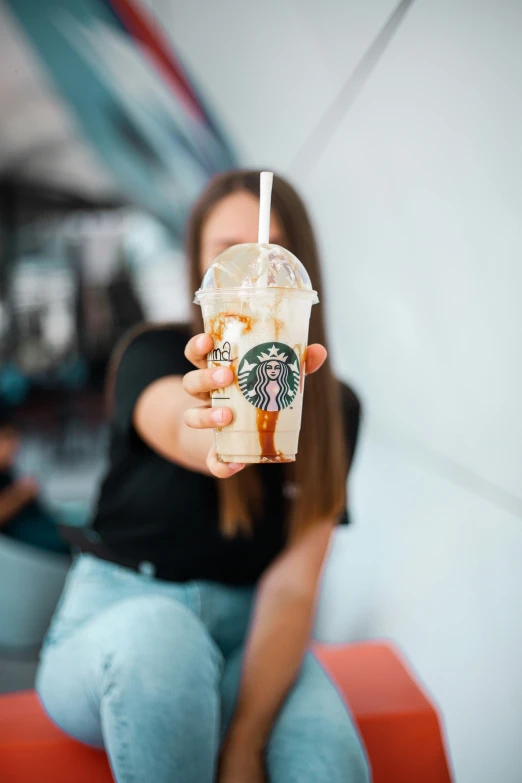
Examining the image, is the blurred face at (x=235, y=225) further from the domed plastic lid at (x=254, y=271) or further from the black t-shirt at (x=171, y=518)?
the domed plastic lid at (x=254, y=271)

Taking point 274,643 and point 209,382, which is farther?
point 274,643

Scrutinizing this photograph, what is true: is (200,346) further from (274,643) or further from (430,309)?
(430,309)

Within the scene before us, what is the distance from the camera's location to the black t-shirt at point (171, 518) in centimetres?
106

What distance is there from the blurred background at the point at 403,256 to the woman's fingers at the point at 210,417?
0.54m

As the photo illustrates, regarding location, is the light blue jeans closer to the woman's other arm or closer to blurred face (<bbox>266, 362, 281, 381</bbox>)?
the woman's other arm

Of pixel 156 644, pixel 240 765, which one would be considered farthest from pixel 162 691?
pixel 240 765

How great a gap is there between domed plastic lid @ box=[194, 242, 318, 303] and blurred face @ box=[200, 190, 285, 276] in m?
0.26

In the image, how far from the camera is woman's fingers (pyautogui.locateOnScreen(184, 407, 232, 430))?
650mm

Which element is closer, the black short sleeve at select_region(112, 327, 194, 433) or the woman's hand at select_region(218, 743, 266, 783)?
the woman's hand at select_region(218, 743, 266, 783)

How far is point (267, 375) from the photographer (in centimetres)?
63

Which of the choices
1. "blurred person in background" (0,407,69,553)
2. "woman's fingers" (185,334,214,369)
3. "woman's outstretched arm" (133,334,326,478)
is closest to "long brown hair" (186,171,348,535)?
"woman's outstretched arm" (133,334,326,478)

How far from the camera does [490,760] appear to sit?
0.99 m

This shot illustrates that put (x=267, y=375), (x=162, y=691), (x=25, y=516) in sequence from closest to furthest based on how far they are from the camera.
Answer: (x=267, y=375), (x=162, y=691), (x=25, y=516)

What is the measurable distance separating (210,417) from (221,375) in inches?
1.8
